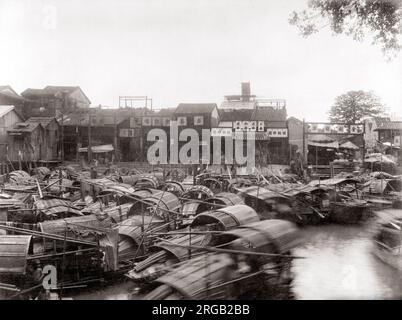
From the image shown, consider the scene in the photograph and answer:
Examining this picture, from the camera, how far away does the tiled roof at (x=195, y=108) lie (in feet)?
178

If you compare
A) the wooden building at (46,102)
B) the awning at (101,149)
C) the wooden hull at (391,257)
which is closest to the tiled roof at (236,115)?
the awning at (101,149)

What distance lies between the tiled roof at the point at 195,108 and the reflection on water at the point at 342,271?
3569 cm

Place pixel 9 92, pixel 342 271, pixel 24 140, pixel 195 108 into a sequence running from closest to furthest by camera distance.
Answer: pixel 342 271 < pixel 24 140 < pixel 9 92 < pixel 195 108

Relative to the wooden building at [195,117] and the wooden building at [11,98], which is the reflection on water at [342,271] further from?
the wooden building at [11,98]

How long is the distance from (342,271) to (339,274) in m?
0.52

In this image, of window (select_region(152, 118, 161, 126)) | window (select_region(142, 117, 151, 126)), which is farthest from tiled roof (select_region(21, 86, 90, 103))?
window (select_region(152, 118, 161, 126))

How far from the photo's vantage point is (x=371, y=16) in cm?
1205

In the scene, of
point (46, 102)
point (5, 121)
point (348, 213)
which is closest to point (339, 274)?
point (348, 213)

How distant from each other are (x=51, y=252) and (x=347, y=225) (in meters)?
16.4

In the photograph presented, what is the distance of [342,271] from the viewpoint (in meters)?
14.7

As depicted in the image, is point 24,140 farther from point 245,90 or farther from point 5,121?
point 245,90

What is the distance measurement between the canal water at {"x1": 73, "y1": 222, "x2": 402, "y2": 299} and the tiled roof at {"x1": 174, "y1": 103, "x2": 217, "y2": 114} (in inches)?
1439

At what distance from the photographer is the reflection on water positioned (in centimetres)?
1236
